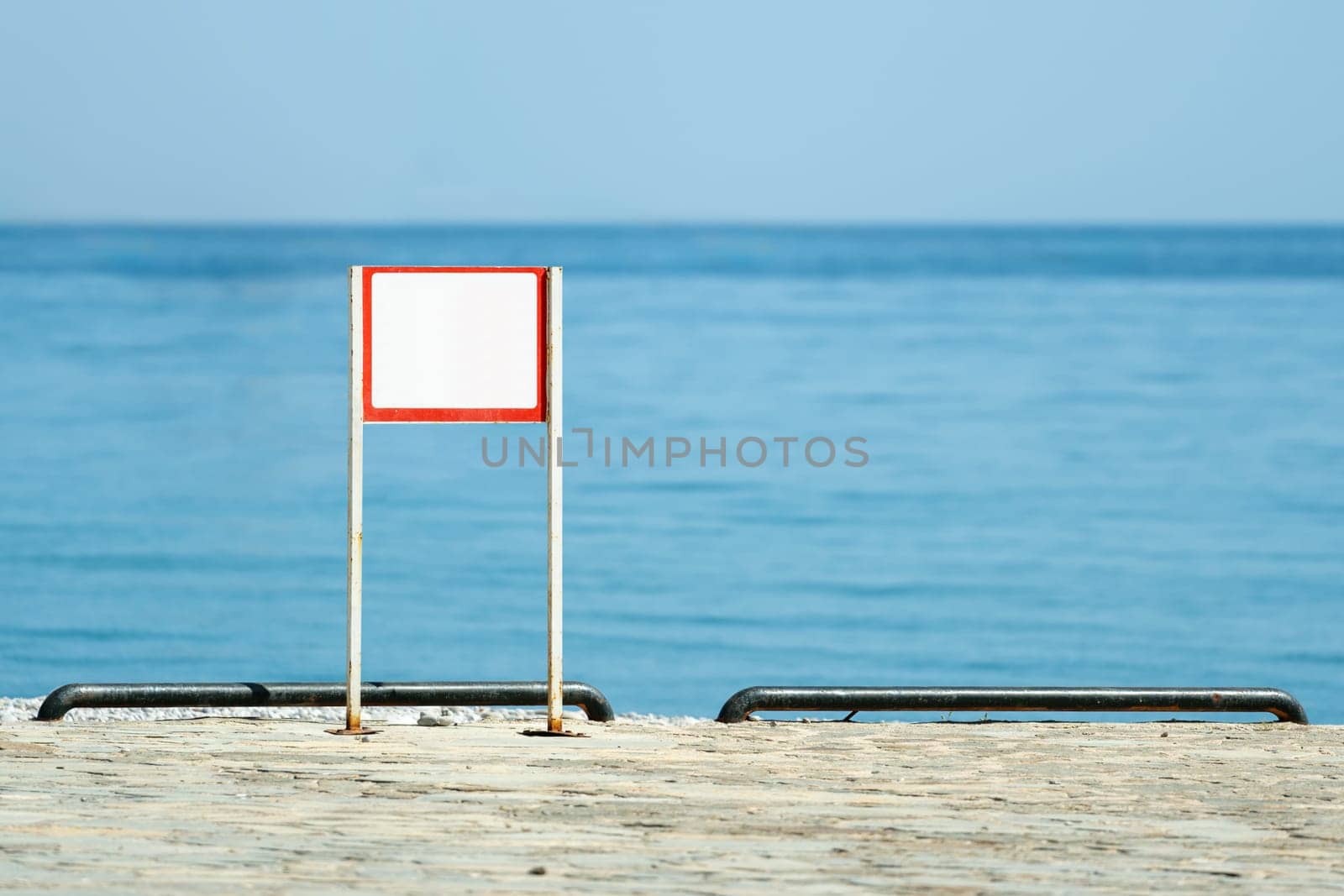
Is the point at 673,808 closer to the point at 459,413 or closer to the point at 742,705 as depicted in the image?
the point at 742,705

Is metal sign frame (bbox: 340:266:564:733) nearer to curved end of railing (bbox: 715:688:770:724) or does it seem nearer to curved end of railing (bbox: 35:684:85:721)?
curved end of railing (bbox: 715:688:770:724)

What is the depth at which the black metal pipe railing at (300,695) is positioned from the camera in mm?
6457

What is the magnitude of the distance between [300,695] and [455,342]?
1429 mm

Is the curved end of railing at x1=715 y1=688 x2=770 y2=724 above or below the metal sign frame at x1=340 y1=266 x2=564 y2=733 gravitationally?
below

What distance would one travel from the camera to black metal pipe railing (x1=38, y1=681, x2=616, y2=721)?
646cm

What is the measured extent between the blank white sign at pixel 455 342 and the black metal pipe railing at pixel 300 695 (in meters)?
1.09

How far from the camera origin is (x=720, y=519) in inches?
868

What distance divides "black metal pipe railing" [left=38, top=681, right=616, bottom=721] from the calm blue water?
675cm

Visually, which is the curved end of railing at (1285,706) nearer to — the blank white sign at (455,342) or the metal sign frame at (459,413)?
the metal sign frame at (459,413)

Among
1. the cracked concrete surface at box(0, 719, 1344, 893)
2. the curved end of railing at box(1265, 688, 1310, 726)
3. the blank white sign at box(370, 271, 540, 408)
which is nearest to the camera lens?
the cracked concrete surface at box(0, 719, 1344, 893)

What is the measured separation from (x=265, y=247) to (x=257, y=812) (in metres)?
122

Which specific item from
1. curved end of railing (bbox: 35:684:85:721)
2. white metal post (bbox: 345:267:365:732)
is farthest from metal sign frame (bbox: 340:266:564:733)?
curved end of railing (bbox: 35:684:85:721)

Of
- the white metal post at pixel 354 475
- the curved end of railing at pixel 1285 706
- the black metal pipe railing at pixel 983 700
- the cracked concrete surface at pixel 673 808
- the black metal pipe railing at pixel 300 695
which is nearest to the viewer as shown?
the cracked concrete surface at pixel 673 808

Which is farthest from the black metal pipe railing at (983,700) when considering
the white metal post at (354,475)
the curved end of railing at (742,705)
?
the white metal post at (354,475)
